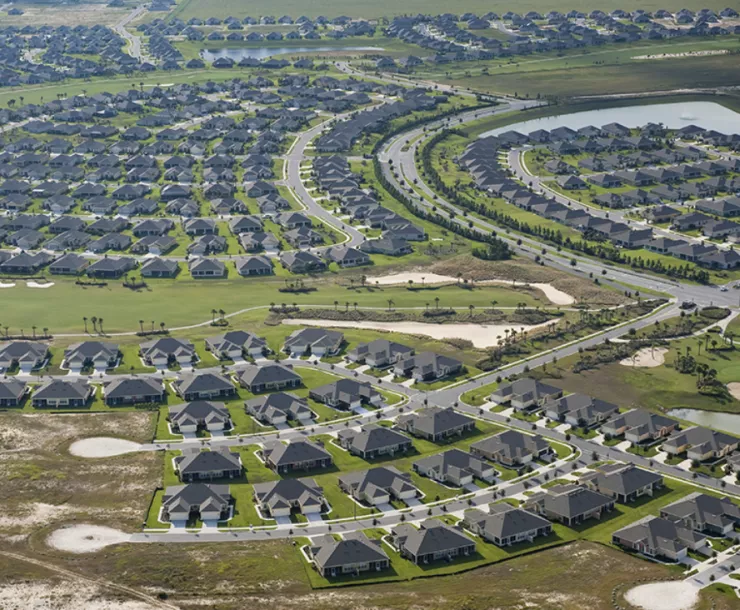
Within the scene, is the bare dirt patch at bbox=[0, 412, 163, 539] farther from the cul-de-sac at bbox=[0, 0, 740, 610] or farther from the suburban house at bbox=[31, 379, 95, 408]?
the suburban house at bbox=[31, 379, 95, 408]

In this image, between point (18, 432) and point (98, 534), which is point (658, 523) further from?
point (18, 432)

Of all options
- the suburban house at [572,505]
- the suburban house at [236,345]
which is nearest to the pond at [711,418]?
the suburban house at [572,505]

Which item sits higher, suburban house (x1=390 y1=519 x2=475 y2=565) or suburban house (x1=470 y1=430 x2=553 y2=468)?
suburban house (x1=470 y1=430 x2=553 y2=468)

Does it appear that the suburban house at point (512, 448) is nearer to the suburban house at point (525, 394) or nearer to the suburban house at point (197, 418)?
the suburban house at point (525, 394)

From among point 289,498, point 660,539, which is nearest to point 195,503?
point 289,498

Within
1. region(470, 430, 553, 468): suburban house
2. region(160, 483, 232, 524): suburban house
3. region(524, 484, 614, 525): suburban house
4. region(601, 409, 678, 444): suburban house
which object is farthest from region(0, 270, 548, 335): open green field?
region(524, 484, 614, 525): suburban house
